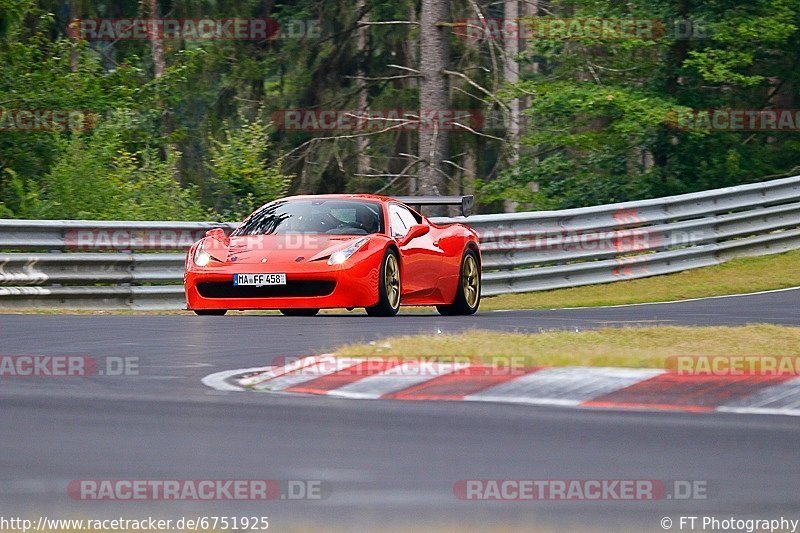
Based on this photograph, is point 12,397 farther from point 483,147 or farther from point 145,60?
point 145,60

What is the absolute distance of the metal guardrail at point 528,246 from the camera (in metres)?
16.6

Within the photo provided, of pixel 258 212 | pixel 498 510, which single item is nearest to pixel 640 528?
pixel 498 510

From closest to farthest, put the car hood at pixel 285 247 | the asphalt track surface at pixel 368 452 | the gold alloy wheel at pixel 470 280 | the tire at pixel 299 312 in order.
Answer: the asphalt track surface at pixel 368 452, the car hood at pixel 285 247, the tire at pixel 299 312, the gold alloy wheel at pixel 470 280

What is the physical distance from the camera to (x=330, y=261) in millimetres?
14102

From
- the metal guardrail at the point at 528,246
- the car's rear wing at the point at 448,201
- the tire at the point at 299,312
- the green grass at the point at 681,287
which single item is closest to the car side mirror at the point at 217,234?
the tire at the point at 299,312

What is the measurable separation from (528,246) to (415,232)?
468 centimetres

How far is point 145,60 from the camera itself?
4356 centimetres

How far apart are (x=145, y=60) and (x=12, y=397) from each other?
3677cm

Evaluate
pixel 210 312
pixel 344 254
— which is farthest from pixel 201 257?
pixel 344 254

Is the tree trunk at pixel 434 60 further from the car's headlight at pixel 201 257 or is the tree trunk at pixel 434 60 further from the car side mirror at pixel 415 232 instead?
the car's headlight at pixel 201 257

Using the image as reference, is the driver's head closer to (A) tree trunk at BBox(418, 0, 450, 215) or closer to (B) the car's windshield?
(B) the car's windshield

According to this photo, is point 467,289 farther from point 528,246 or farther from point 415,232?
point 528,246

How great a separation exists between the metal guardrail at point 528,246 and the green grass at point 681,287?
0.65 feet

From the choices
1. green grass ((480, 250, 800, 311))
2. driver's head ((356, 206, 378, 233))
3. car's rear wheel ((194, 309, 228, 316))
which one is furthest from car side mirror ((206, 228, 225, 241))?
green grass ((480, 250, 800, 311))
